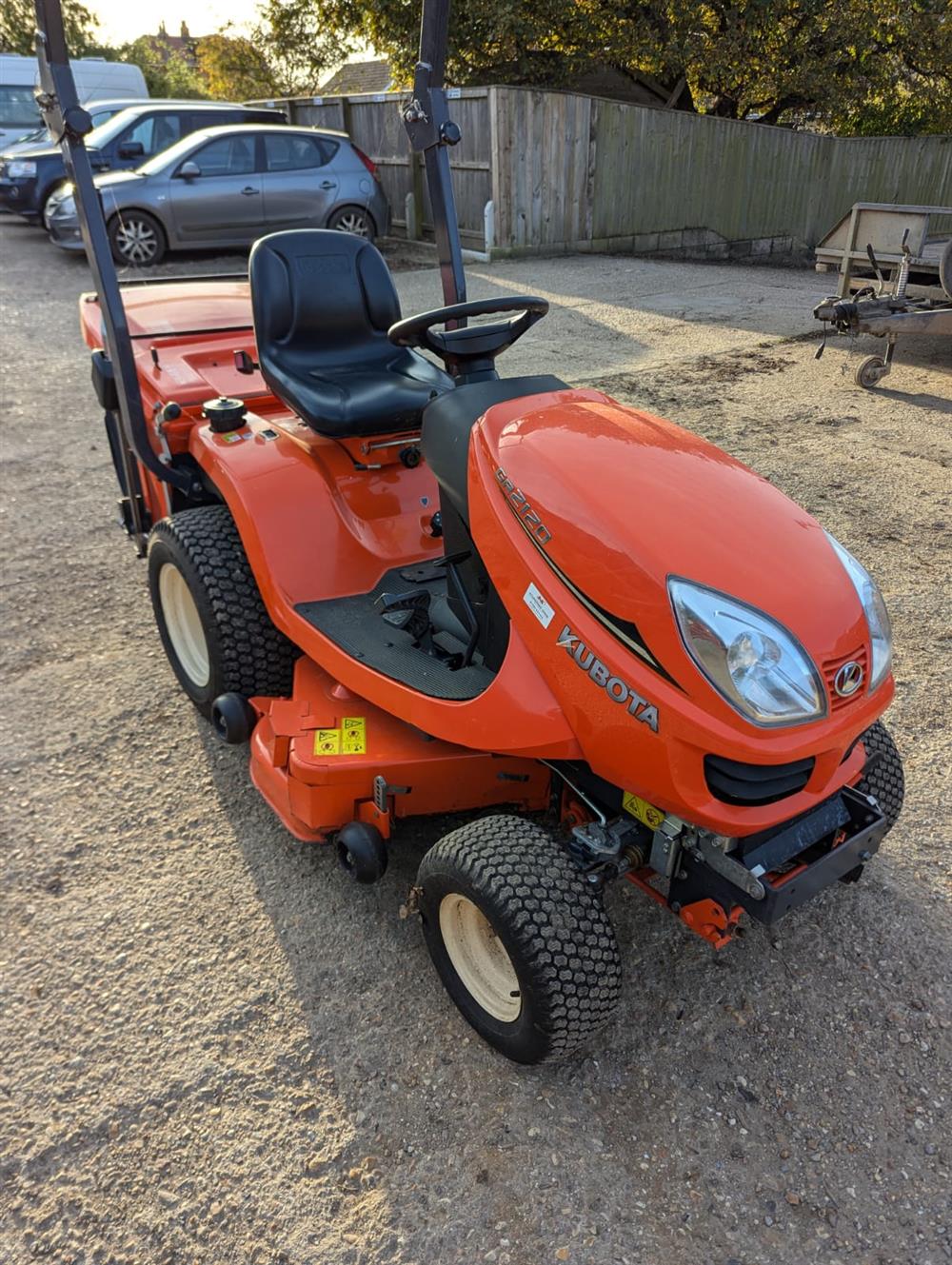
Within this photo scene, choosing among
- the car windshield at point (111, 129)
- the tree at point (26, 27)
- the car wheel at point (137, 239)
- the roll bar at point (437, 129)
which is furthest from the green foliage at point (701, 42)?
the tree at point (26, 27)

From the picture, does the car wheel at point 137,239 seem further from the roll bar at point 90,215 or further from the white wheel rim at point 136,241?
the roll bar at point 90,215

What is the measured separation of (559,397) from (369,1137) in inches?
62.3

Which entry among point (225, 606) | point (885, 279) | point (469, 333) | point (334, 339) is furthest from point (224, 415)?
point (885, 279)

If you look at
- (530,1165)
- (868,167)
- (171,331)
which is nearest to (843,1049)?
(530,1165)

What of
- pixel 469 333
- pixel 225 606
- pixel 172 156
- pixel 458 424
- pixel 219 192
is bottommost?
pixel 225 606

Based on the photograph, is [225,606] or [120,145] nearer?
[225,606]

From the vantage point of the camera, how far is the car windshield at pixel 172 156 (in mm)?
9508

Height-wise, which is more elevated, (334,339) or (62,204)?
(334,339)

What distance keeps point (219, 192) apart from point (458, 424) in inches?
351

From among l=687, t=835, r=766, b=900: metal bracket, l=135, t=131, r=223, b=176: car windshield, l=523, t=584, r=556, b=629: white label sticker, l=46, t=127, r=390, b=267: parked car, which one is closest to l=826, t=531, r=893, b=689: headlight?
l=687, t=835, r=766, b=900: metal bracket

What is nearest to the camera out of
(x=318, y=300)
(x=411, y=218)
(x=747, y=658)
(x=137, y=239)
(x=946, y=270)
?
(x=747, y=658)

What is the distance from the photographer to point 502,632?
2.03m

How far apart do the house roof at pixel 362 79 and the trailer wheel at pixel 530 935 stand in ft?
93.9

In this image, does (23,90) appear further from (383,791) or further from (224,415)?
(383,791)
